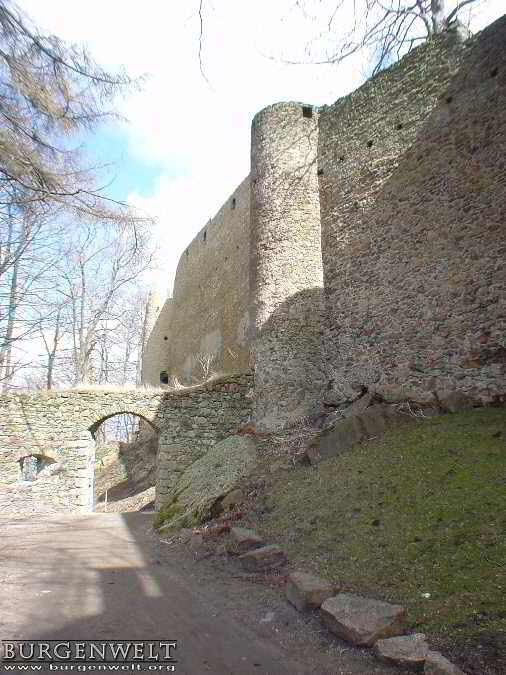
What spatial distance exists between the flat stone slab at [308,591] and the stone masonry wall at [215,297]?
975 centimetres

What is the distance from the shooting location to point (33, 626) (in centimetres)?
384

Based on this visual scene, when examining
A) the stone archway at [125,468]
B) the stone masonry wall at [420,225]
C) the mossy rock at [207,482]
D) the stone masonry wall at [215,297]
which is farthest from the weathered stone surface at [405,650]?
the stone archway at [125,468]

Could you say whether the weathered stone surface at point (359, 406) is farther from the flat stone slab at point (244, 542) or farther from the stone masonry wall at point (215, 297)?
the stone masonry wall at point (215, 297)

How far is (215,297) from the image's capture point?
18.9 metres

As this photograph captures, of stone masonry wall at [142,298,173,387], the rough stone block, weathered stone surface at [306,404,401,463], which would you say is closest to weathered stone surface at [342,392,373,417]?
weathered stone surface at [306,404,401,463]

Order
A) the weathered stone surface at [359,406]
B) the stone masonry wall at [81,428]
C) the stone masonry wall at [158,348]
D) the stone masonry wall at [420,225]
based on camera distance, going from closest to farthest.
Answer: the stone masonry wall at [420,225] → the weathered stone surface at [359,406] → the stone masonry wall at [81,428] → the stone masonry wall at [158,348]

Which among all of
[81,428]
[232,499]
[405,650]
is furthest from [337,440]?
[81,428]

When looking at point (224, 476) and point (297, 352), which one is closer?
point (224, 476)

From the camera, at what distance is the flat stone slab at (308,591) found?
423cm

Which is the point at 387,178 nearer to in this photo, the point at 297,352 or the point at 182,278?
the point at 297,352

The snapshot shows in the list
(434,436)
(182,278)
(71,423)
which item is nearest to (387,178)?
(434,436)

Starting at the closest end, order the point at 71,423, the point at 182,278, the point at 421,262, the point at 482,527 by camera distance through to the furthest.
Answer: the point at 482,527, the point at 421,262, the point at 71,423, the point at 182,278

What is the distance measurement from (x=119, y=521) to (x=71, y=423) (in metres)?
2.76

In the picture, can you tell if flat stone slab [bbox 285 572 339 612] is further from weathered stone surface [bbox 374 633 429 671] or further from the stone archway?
the stone archway
